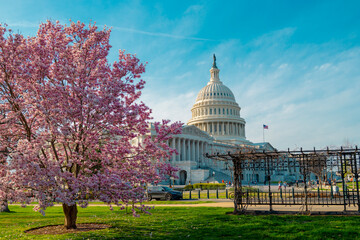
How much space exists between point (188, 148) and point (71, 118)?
98037 mm

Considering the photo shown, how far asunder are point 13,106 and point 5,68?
1.61 m

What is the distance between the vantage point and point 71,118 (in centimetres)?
1437

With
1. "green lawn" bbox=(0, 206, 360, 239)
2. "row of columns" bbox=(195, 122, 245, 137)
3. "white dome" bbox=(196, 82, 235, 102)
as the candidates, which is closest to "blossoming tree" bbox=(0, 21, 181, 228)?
"green lawn" bbox=(0, 206, 360, 239)

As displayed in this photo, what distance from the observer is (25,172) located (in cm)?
1185

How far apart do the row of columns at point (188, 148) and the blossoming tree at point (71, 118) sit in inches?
3462

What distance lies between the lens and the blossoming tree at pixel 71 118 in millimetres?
13242

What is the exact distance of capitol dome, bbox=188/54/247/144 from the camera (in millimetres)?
146375

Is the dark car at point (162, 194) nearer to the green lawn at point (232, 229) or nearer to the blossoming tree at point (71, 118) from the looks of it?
the green lawn at point (232, 229)

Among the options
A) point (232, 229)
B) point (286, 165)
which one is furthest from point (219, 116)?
point (232, 229)

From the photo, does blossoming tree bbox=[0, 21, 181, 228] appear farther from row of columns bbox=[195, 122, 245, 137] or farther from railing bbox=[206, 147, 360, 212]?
row of columns bbox=[195, 122, 245, 137]

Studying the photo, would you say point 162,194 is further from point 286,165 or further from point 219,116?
point 219,116

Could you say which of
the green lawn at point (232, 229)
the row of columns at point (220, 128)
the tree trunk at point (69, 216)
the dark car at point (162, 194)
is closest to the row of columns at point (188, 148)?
the row of columns at point (220, 128)

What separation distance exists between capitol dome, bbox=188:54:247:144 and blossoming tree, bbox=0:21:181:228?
128 m

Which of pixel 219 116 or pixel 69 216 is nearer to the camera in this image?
pixel 69 216
